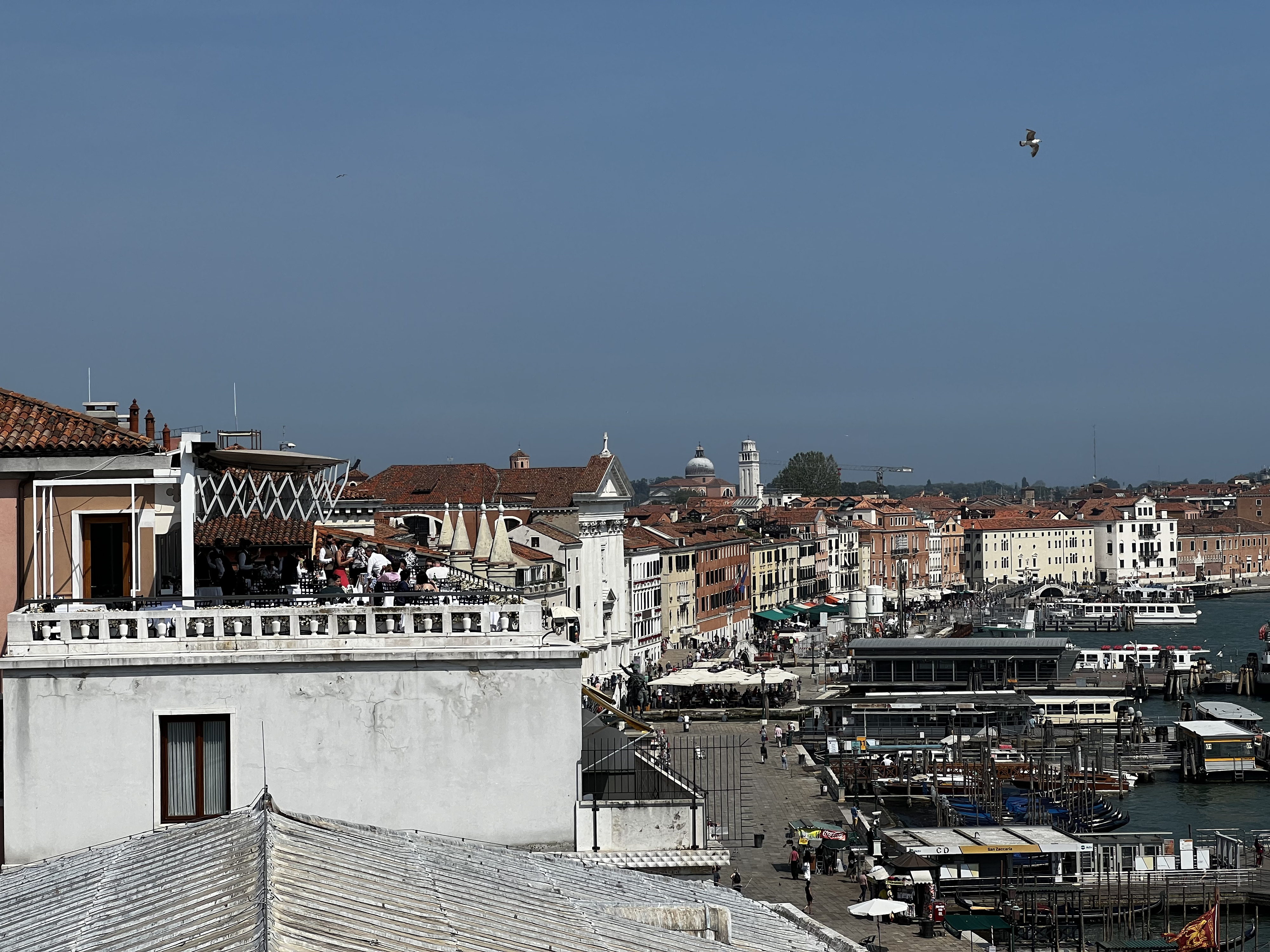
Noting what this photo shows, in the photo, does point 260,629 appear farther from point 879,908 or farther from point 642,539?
point 642,539

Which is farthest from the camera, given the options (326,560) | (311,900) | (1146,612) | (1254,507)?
(1254,507)

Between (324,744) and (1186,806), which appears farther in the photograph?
(1186,806)

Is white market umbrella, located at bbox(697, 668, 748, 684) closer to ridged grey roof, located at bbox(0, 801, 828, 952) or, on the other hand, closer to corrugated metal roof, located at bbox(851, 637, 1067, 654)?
corrugated metal roof, located at bbox(851, 637, 1067, 654)

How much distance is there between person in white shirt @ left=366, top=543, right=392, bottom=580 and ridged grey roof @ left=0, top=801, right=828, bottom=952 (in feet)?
18.8

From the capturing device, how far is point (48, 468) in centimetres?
1164

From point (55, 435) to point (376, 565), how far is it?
3.74 meters

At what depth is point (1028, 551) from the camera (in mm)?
137875

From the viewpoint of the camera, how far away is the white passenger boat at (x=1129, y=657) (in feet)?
227

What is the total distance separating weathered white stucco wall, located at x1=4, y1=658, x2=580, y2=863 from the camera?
1020 cm

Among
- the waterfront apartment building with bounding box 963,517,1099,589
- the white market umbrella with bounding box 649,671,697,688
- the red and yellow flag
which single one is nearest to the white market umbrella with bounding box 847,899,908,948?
the red and yellow flag

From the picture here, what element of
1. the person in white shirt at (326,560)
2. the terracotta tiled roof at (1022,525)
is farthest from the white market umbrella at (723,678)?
the terracotta tiled roof at (1022,525)

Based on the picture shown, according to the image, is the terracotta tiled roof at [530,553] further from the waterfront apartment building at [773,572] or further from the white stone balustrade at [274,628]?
the waterfront apartment building at [773,572]

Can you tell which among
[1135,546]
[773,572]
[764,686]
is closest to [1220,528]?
[1135,546]

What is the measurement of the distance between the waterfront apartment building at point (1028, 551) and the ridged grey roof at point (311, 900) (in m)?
131
